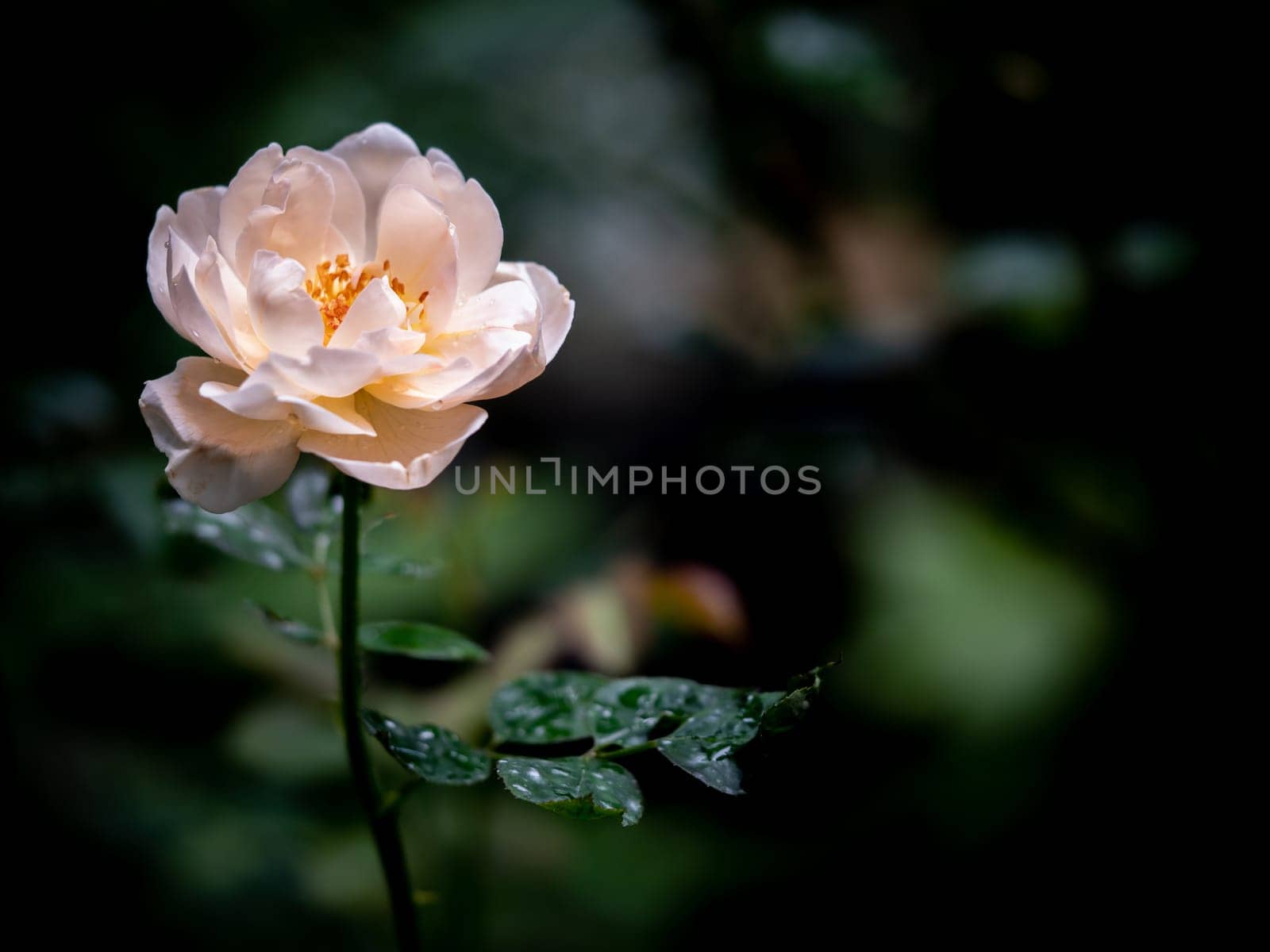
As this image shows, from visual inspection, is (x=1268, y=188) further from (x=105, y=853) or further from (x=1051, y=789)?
(x=105, y=853)

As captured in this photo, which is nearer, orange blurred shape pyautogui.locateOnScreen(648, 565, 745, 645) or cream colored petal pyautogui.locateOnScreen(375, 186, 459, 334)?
cream colored petal pyautogui.locateOnScreen(375, 186, 459, 334)

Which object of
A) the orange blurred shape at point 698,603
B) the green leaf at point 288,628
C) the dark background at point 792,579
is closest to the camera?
the green leaf at point 288,628

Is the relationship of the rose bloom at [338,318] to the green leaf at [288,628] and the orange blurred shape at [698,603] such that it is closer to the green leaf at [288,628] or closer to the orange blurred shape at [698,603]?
the green leaf at [288,628]

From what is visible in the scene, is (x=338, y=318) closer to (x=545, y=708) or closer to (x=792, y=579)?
(x=545, y=708)

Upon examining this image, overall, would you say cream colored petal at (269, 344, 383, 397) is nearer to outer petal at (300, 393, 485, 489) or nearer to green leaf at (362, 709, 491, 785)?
outer petal at (300, 393, 485, 489)

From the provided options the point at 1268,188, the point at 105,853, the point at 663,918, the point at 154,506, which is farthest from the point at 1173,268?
the point at 105,853

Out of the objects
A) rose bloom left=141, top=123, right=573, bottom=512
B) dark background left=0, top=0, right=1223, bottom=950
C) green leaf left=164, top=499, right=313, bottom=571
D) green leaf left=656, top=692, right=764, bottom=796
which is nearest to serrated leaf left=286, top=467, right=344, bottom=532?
green leaf left=164, top=499, right=313, bottom=571

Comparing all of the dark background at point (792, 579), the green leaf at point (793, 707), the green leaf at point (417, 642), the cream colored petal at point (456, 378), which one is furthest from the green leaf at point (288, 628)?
the dark background at point (792, 579)
